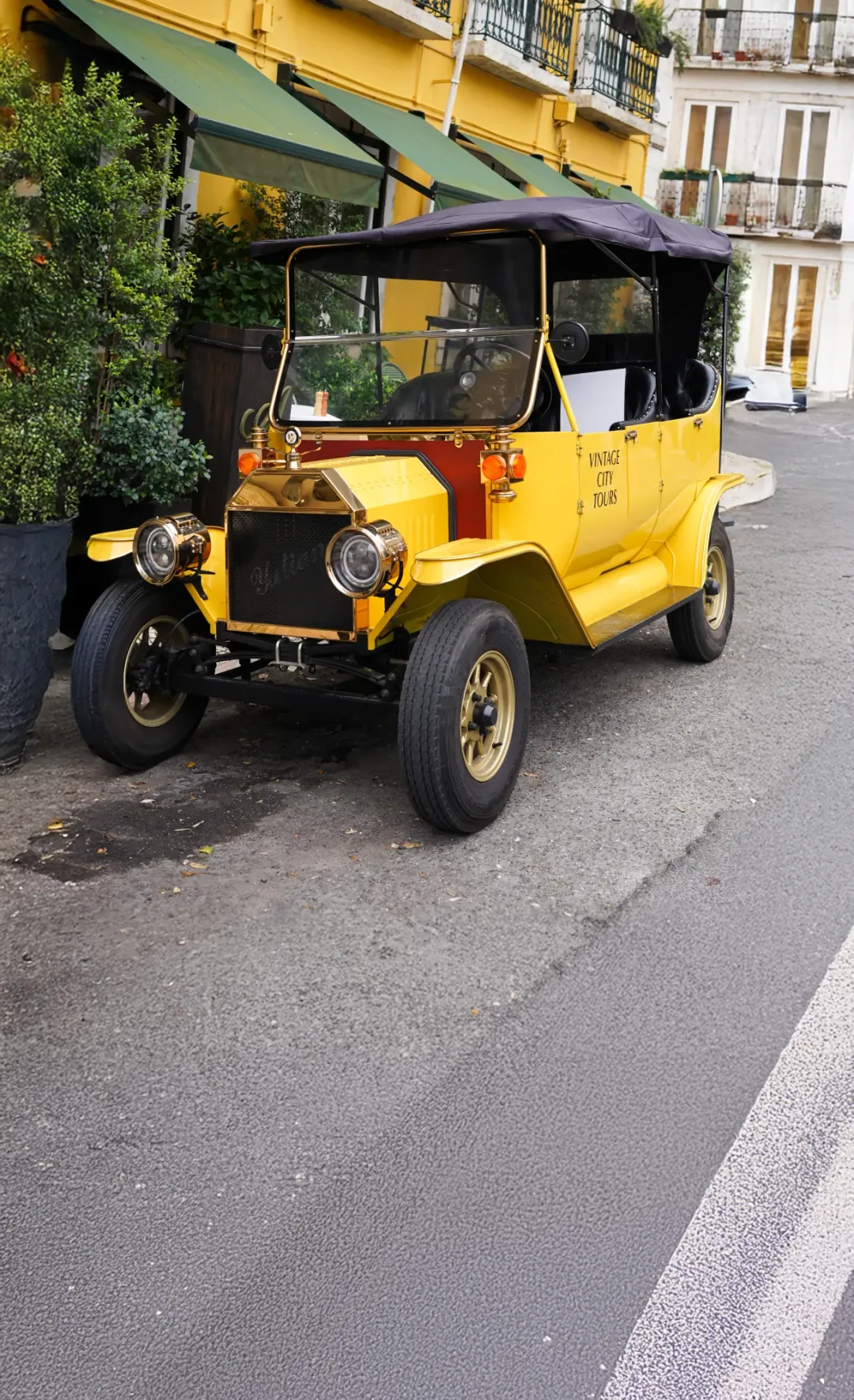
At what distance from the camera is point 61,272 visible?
574cm

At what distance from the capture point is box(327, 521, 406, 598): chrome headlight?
4855 millimetres

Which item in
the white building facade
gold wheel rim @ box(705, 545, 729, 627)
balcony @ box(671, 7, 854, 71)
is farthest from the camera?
the white building facade

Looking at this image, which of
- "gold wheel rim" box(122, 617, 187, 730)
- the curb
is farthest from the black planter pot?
the curb

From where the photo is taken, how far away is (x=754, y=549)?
37.7ft

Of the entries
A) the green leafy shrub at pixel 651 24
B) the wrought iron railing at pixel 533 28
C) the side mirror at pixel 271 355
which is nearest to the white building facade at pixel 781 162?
the green leafy shrub at pixel 651 24

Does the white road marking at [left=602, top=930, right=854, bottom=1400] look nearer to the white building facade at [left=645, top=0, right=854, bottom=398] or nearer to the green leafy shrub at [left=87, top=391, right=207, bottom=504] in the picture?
the green leafy shrub at [left=87, top=391, right=207, bottom=504]

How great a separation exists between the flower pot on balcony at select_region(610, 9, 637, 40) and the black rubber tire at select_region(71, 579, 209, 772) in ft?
54.2

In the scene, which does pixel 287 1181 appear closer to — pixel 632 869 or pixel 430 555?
pixel 632 869

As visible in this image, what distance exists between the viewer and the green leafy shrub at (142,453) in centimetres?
703

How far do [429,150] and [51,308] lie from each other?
7941mm

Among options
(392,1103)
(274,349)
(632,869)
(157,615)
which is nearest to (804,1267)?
(392,1103)

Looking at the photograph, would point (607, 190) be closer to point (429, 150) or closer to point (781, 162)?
point (429, 150)

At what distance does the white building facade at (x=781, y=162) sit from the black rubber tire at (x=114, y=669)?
34.2m

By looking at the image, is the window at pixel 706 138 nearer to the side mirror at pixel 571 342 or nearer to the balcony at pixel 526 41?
the balcony at pixel 526 41
